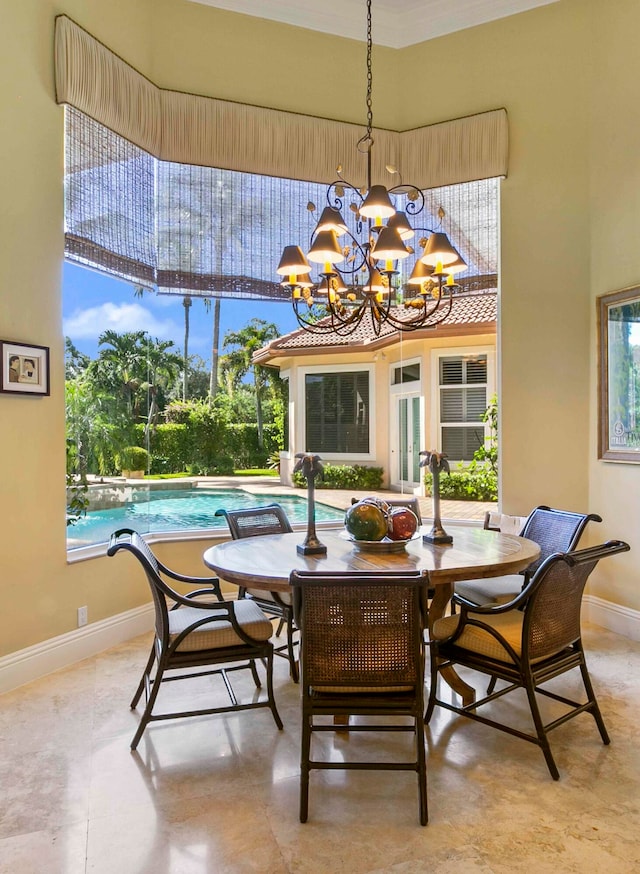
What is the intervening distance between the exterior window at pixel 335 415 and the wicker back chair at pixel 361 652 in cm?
301

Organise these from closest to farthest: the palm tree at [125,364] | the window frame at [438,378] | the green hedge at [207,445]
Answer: the palm tree at [125,364] < the green hedge at [207,445] < the window frame at [438,378]

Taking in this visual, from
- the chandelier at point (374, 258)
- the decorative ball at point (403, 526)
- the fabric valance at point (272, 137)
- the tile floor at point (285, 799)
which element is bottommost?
the tile floor at point (285, 799)

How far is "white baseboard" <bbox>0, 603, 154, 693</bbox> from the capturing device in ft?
10.6

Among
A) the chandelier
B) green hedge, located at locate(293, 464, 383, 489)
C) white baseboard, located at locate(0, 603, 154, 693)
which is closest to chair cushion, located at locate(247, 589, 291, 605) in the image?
white baseboard, located at locate(0, 603, 154, 693)

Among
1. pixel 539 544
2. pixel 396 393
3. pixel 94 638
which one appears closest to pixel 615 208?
pixel 396 393

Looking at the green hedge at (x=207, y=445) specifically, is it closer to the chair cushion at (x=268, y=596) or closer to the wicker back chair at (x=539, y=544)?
the chair cushion at (x=268, y=596)

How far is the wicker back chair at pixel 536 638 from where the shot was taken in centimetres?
236

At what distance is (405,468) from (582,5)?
3.64m

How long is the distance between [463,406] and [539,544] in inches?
72.5

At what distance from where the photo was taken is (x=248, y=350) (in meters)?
4.84

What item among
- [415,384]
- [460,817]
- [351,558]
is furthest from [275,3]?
[460,817]

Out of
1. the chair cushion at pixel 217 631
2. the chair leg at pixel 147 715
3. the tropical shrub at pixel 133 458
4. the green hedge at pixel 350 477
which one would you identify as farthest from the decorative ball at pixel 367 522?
the green hedge at pixel 350 477

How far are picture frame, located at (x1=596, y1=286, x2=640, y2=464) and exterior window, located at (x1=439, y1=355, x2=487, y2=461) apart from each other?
3.26 ft

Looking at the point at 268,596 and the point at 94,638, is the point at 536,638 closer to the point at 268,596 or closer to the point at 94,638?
the point at 268,596
